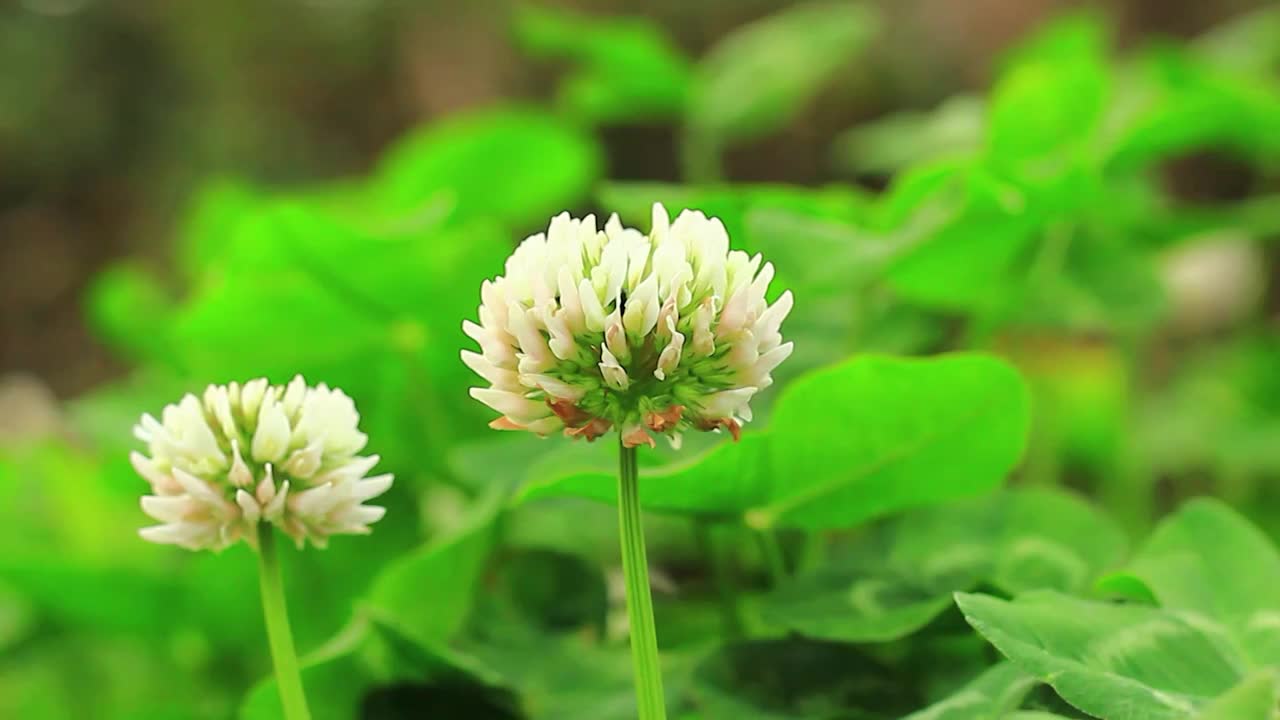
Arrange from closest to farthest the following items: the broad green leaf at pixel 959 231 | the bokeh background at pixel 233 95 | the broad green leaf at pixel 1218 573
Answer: the broad green leaf at pixel 1218 573
the broad green leaf at pixel 959 231
the bokeh background at pixel 233 95

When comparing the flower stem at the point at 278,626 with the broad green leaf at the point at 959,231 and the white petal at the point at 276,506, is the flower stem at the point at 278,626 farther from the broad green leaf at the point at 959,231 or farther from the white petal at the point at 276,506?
the broad green leaf at the point at 959,231

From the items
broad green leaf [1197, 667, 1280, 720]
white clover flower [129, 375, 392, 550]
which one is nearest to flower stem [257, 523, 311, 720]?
white clover flower [129, 375, 392, 550]

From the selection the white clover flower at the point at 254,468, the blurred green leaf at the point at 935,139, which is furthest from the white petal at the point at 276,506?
the blurred green leaf at the point at 935,139

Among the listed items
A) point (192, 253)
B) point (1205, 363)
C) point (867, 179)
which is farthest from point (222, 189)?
point (867, 179)

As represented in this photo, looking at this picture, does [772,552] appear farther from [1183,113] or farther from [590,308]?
[1183,113]

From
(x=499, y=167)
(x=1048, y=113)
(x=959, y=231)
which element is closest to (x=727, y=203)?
(x=959, y=231)
